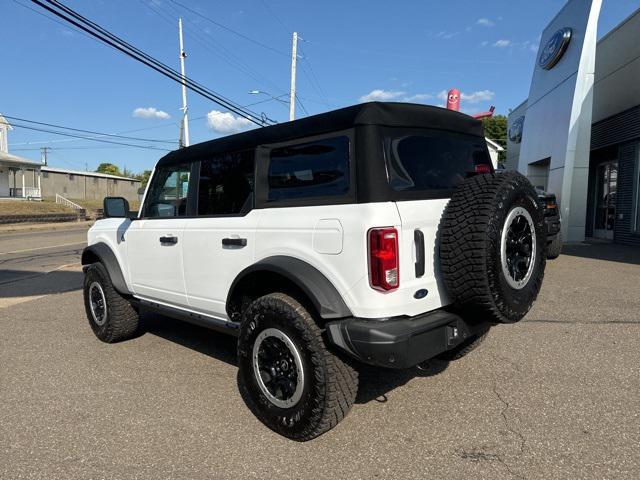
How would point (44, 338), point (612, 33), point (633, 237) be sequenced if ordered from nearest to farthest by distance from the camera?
1. point (44, 338)
2. point (633, 237)
3. point (612, 33)

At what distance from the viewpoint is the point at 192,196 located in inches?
155

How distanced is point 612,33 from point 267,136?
51.8 feet

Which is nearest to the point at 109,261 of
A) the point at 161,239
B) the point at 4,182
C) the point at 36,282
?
the point at 161,239

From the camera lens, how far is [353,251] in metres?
2.60

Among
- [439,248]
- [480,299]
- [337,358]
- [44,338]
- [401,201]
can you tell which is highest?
[401,201]

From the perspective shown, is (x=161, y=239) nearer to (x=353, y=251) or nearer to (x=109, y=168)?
(x=353, y=251)

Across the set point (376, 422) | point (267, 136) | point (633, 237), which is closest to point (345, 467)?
point (376, 422)

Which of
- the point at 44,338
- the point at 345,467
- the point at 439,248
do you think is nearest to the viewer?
the point at 345,467

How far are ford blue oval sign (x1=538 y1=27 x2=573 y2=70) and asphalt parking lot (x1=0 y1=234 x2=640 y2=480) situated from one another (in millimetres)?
12787

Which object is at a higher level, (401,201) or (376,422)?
(401,201)

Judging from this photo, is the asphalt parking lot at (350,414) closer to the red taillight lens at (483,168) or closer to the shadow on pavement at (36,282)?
the red taillight lens at (483,168)

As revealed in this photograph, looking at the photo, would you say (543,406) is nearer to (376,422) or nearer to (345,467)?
(376,422)

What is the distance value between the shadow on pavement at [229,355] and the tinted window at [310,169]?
114 cm

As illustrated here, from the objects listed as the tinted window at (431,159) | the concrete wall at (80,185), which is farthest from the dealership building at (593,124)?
the concrete wall at (80,185)
